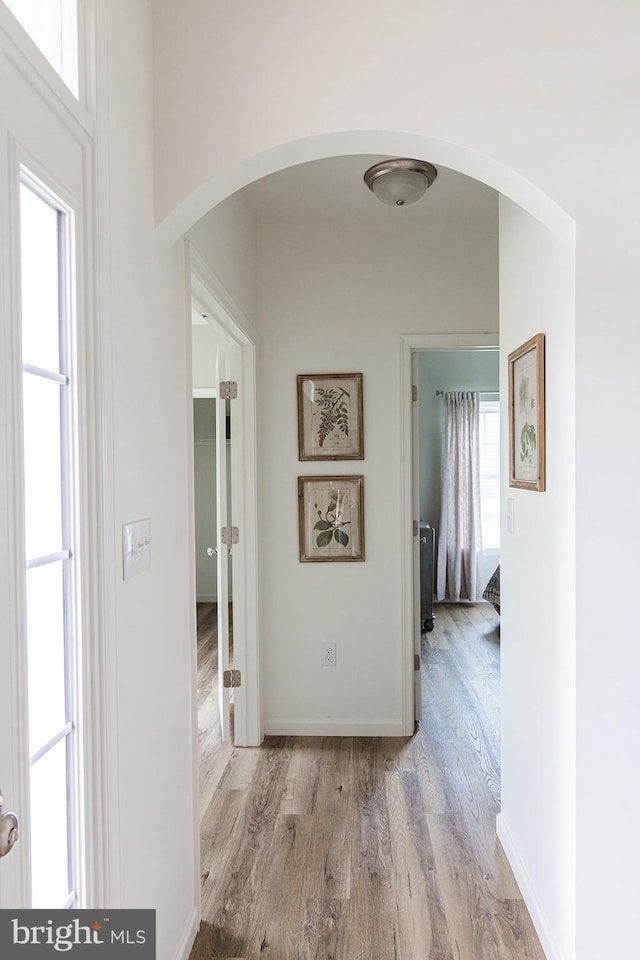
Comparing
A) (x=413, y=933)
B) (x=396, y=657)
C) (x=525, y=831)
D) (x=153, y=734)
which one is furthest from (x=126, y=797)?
(x=396, y=657)

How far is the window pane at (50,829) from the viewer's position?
1.06m

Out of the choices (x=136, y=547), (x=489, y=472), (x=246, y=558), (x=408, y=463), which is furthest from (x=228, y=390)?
(x=489, y=472)

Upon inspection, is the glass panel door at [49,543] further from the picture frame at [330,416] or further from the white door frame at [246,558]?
the picture frame at [330,416]

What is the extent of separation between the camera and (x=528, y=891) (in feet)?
6.62

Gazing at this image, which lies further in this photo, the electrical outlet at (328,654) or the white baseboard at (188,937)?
the electrical outlet at (328,654)

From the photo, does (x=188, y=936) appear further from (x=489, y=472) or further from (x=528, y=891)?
(x=489, y=472)

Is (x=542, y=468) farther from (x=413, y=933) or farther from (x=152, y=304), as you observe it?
(x=413, y=933)

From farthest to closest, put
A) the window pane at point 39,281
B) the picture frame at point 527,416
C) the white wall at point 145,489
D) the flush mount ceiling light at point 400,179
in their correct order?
the flush mount ceiling light at point 400,179 → the picture frame at point 527,416 → the white wall at point 145,489 → the window pane at point 39,281

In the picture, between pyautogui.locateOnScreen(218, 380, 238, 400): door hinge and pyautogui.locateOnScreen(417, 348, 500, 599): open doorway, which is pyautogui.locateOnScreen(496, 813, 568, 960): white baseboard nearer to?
pyautogui.locateOnScreen(218, 380, 238, 400): door hinge

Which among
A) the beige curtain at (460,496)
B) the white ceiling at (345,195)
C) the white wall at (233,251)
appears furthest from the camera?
the beige curtain at (460,496)

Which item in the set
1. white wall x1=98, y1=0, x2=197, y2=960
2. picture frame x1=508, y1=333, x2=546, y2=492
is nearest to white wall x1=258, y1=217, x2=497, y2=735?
picture frame x1=508, y1=333, x2=546, y2=492

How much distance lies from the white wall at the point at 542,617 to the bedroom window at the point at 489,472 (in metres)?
4.35

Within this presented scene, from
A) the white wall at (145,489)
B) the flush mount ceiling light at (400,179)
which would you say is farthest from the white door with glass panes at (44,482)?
the flush mount ceiling light at (400,179)

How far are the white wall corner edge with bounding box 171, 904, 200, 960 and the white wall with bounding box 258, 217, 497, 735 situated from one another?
1.47 metres
